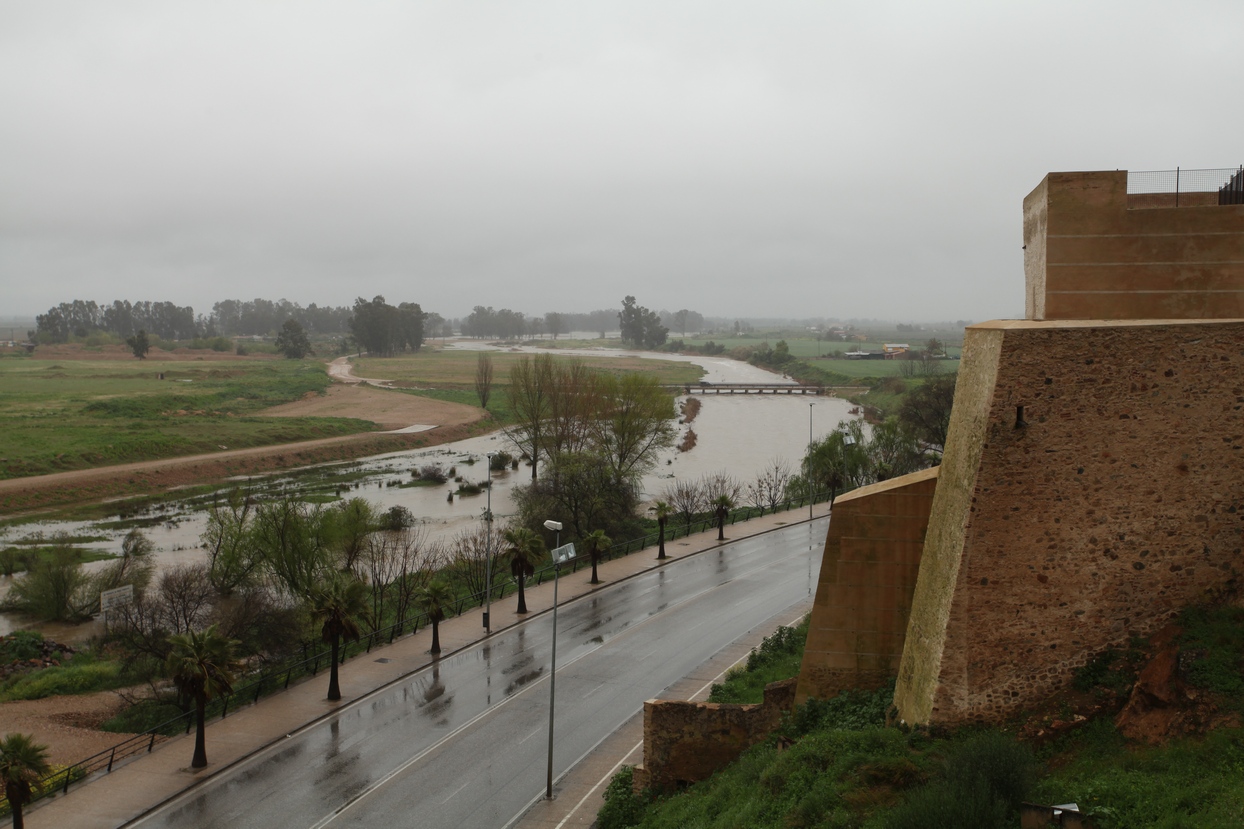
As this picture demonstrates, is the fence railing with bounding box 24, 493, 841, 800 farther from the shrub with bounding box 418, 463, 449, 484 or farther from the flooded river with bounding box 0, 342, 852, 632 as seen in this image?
the shrub with bounding box 418, 463, 449, 484

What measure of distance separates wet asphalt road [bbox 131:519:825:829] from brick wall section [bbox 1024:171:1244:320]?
13.5m

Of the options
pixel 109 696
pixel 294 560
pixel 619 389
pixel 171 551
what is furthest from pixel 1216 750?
pixel 619 389

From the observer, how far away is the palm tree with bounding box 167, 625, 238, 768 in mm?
19141

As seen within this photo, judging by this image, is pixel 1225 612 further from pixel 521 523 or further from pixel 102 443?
pixel 102 443

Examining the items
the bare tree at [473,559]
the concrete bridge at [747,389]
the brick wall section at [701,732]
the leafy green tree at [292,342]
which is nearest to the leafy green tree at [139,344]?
the leafy green tree at [292,342]

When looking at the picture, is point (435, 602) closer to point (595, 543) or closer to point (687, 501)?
point (595, 543)

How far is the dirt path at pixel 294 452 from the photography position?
176 ft

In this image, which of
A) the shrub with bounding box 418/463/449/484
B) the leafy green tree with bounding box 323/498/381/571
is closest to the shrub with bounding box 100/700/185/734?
the leafy green tree with bounding box 323/498/381/571

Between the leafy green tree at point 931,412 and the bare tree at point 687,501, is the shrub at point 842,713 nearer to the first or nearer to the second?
the bare tree at point 687,501

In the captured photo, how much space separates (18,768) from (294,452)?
2134 inches

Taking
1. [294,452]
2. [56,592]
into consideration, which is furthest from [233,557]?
[294,452]

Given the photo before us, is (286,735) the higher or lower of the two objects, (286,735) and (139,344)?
the lower

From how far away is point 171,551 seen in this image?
134ft

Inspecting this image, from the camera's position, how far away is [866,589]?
616 inches
